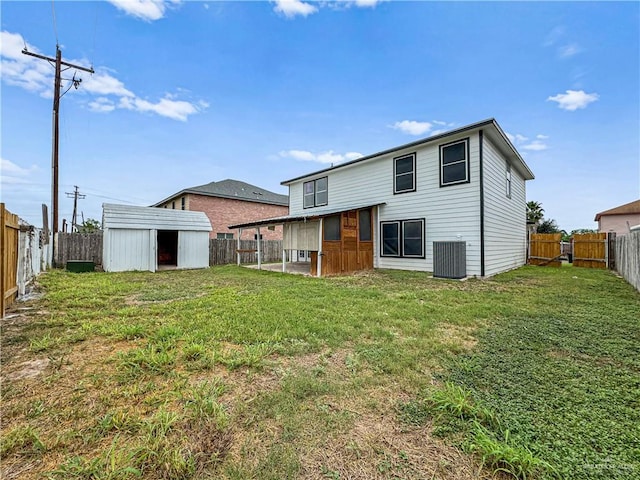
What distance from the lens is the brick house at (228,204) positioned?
2084 cm

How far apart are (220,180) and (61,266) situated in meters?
14.2

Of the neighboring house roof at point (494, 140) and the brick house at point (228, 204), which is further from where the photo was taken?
the brick house at point (228, 204)

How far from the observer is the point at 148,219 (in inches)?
514

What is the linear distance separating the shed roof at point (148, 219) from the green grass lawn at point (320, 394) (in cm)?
877

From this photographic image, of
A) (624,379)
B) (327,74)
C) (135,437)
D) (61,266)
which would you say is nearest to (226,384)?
Answer: (135,437)

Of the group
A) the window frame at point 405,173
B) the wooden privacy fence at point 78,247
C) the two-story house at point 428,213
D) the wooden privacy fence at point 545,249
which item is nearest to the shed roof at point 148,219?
the wooden privacy fence at point 78,247

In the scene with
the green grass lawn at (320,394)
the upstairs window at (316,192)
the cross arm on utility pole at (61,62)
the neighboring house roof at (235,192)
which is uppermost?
the cross arm on utility pole at (61,62)

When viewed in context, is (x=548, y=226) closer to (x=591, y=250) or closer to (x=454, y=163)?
(x=591, y=250)

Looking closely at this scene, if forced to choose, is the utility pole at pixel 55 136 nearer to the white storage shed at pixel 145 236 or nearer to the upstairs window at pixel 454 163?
the white storage shed at pixel 145 236

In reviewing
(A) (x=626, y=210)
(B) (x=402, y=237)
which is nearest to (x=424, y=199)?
(B) (x=402, y=237)

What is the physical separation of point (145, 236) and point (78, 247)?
3632 mm

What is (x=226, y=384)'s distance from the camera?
2.48m

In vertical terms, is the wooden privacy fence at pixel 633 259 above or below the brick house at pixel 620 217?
below

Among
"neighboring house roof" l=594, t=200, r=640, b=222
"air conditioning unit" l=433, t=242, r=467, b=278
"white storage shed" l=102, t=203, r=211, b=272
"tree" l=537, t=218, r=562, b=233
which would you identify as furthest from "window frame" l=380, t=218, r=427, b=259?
"neighboring house roof" l=594, t=200, r=640, b=222
